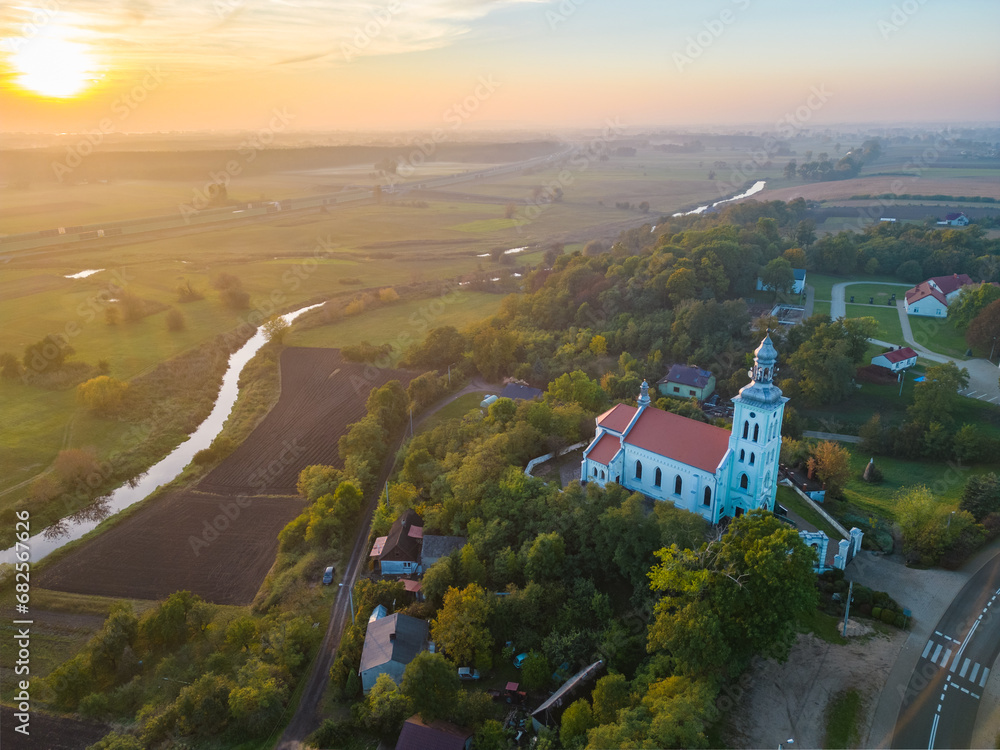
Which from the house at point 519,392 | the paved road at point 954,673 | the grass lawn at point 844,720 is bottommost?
the grass lawn at point 844,720

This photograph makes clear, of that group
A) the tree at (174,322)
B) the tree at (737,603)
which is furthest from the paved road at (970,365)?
the tree at (174,322)

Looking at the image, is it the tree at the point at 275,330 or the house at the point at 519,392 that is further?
the tree at the point at 275,330

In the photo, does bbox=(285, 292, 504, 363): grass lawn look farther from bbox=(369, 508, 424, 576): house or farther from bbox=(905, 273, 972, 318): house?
bbox=(905, 273, 972, 318): house

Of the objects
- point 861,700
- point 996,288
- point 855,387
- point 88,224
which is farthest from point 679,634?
point 88,224

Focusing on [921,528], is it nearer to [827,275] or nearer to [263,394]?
[263,394]

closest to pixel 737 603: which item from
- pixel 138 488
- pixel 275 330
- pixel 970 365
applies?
pixel 138 488

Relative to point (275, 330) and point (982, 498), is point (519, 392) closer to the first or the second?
point (275, 330)

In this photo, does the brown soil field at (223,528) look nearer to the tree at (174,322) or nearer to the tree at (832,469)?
the tree at (174,322)
